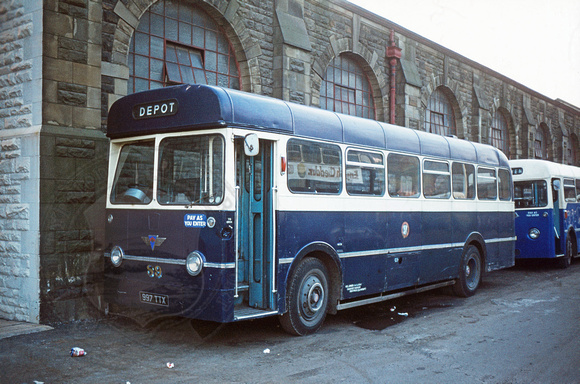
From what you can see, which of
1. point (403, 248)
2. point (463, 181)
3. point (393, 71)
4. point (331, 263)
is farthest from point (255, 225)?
point (393, 71)

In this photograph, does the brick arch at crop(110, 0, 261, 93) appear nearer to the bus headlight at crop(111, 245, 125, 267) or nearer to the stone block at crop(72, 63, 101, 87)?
the stone block at crop(72, 63, 101, 87)

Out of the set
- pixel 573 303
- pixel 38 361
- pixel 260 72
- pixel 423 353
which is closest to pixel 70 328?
pixel 38 361

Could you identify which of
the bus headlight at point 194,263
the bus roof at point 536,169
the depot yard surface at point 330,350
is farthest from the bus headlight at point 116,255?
the bus roof at point 536,169

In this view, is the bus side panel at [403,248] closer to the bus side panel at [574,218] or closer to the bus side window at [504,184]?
the bus side window at [504,184]

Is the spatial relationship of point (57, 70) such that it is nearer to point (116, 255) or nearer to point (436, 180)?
point (116, 255)

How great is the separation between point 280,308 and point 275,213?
3.92 feet

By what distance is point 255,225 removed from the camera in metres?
7.33

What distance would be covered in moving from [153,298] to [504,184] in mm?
8913

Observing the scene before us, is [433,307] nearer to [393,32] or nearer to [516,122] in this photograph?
[393,32]

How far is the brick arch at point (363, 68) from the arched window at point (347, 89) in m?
0.17

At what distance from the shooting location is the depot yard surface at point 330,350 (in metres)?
5.79

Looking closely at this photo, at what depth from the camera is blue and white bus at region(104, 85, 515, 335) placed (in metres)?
6.70

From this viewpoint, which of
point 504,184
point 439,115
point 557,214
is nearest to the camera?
point 504,184

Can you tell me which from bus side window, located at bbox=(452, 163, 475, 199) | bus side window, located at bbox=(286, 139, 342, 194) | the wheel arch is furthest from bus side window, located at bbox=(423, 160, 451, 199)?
the wheel arch
